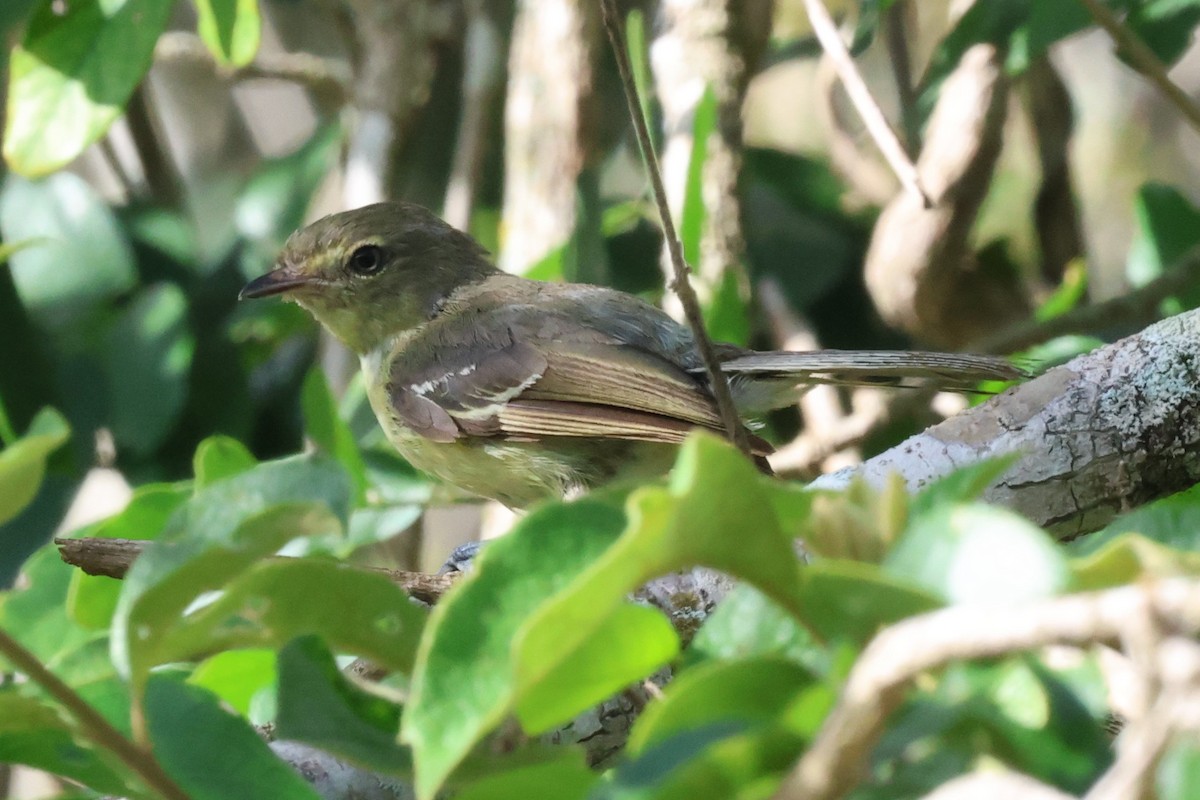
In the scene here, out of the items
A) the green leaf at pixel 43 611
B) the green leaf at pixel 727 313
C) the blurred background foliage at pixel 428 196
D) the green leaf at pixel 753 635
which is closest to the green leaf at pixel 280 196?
the blurred background foliage at pixel 428 196

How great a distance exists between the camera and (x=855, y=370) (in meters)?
2.94

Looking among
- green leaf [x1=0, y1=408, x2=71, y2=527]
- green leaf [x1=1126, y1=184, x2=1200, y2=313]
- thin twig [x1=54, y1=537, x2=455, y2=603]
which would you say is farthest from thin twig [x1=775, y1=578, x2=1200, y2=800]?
green leaf [x1=1126, y1=184, x2=1200, y2=313]

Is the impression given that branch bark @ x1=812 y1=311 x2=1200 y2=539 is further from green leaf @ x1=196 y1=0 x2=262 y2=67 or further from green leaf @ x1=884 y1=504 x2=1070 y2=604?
green leaf @ x1=196 y1=0 x2=262 y2=67

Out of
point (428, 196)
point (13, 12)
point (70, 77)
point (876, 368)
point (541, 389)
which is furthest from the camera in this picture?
point (428, 196)

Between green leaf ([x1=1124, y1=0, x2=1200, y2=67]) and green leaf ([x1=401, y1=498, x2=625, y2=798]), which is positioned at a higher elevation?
green leaf ([x1=1124, y1=0, x2=1200, y2=67])

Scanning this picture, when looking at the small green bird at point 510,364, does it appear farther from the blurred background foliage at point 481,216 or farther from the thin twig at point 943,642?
the thin twig at point 943,642

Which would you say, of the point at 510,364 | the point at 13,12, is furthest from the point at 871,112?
the point at 13,12

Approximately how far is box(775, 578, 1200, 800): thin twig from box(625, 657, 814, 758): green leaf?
0.25 ft

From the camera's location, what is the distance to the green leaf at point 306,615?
3.60 feet

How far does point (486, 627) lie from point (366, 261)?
330cm

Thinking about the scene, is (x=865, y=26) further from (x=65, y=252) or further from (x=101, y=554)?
(x=65, y=252)

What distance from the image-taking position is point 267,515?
1.08 m

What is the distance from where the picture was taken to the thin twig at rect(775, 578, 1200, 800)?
0.74 meters

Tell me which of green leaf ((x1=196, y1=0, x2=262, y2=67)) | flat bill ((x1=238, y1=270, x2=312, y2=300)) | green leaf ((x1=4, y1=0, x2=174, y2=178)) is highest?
green leaf ((x1=196, y1=0, x2=262, y2=67))
